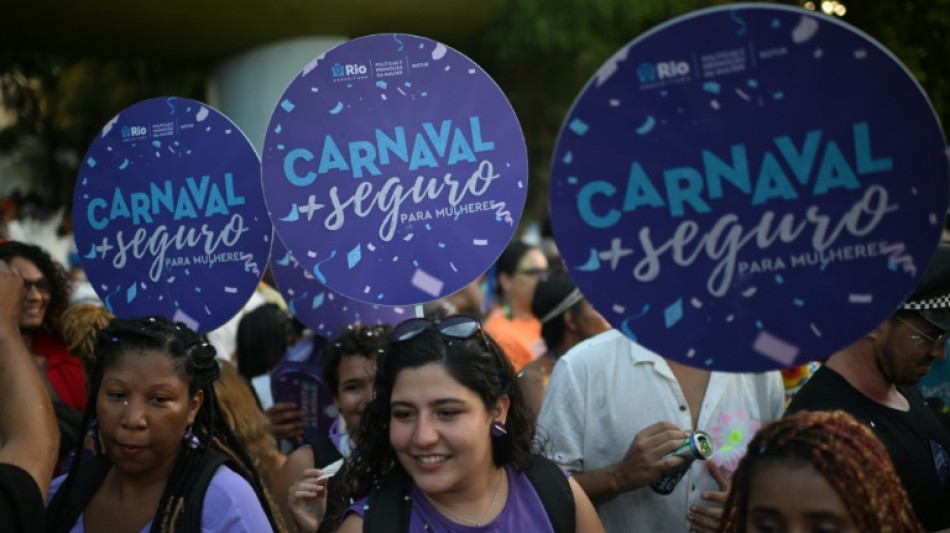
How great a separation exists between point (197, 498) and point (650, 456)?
4.65ft

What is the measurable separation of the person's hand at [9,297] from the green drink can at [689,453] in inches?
78.2

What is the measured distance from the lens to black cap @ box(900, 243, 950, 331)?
10.4 feet

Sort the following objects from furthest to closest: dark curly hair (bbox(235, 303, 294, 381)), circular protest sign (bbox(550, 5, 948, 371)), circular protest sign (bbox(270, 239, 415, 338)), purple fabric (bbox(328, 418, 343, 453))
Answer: dark curly hair (bbox(235, 303, 294, 381)), circular protest sign (bbox(270, 239, 415, 338)), purple fabric (bbox(328, 418, 343, 453)), circular protest sign (bbox(550, 5, 948, 371))

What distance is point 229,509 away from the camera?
2742mm

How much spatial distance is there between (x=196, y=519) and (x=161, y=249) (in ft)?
3.90

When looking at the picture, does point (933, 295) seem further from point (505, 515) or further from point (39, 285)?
point (39, 285)

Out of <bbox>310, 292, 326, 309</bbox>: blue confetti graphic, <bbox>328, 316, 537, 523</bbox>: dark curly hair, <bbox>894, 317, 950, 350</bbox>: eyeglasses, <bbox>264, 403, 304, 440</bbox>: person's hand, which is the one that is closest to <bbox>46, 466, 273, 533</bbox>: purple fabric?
<bbox>328, 316, 537, 523</bbox>: dark curly hair

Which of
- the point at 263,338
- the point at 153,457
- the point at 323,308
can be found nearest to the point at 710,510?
the point at 153,457

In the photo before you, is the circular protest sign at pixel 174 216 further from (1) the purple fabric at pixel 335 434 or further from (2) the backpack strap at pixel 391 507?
(2) the backpack strap at pixel 391 507

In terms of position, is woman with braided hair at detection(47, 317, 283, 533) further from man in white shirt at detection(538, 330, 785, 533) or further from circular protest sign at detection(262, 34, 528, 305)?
man in white shirt at detection(538, 330, 785, 533)

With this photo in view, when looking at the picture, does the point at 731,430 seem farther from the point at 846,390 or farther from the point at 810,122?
the point at 810,122

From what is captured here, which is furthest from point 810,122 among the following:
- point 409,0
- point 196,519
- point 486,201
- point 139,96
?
point 139,96

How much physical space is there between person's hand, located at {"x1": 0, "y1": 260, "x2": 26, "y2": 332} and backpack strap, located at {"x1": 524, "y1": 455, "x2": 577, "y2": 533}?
1429 mm

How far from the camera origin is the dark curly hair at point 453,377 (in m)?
2.67
